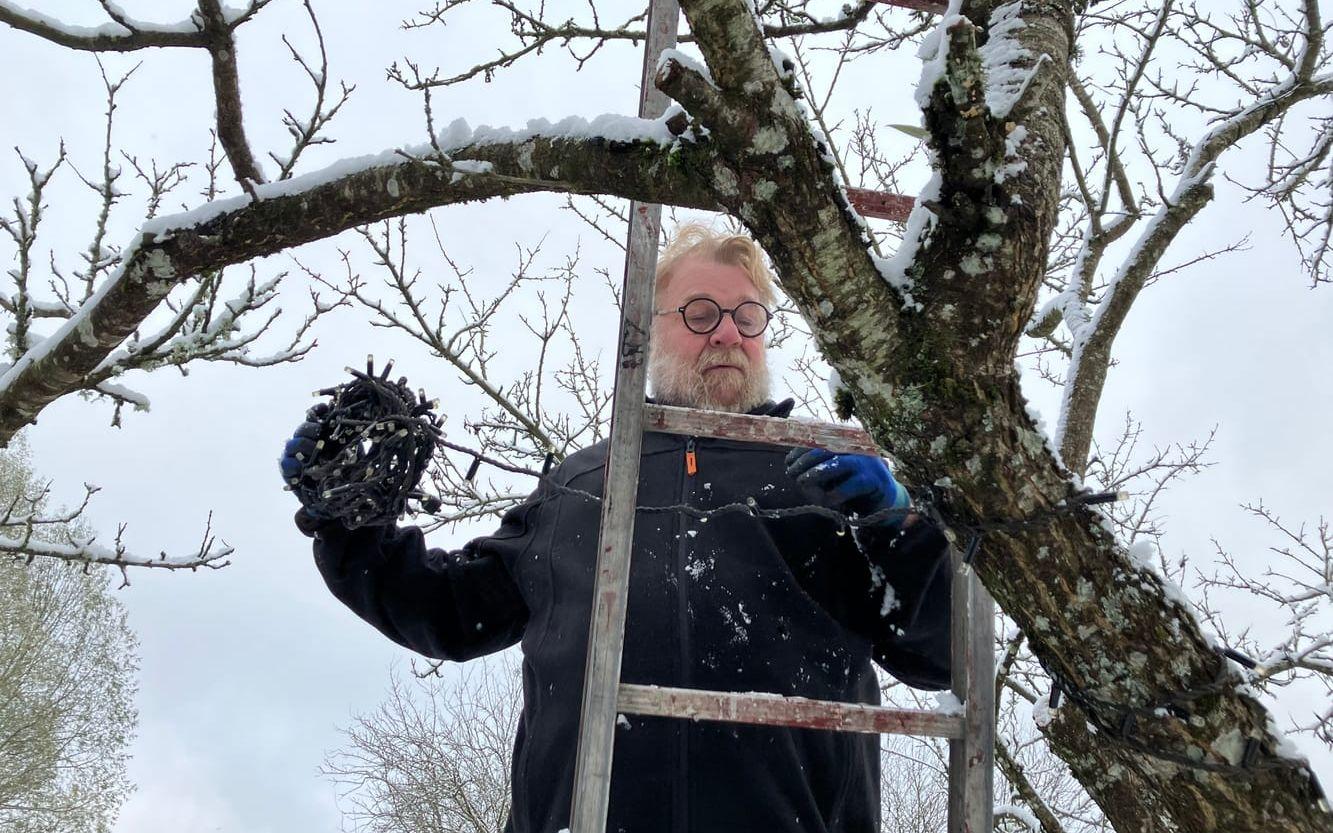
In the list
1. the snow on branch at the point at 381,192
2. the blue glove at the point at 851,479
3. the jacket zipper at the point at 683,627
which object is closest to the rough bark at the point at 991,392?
the snow on branch at the point at 381,192

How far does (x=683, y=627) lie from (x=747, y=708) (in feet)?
1.31

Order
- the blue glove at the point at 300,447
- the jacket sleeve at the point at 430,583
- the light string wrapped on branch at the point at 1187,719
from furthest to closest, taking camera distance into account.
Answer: the jacket sleeve at the point at 430,583 → the blue glove at the point at 300,447 → the light string wrapped on branch at the point at 1187,719

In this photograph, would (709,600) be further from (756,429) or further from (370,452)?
(370,452)

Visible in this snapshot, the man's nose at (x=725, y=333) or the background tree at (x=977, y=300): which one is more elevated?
the man's nose at (x=725, y=333)

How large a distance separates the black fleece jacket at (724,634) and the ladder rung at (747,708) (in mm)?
280

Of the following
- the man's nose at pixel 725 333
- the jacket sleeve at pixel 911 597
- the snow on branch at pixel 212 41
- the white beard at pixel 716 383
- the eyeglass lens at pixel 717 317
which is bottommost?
the jacket sleeve at pixel 911 597

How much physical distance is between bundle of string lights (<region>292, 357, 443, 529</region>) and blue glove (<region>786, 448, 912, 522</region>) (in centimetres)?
80

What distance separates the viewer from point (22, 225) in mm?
3020

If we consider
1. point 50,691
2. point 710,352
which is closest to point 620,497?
point 710,352

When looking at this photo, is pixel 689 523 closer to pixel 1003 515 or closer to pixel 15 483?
pixel 1003 515

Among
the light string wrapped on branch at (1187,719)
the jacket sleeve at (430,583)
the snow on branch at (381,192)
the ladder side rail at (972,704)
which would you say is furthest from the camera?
the jacket sleeve at (430,583)

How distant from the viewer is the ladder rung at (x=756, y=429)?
201cm

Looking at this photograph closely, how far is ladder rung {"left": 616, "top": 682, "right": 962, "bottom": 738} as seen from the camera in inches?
72.7

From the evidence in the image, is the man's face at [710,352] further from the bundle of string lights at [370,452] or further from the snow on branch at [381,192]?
the snow on branch at [381,192]
